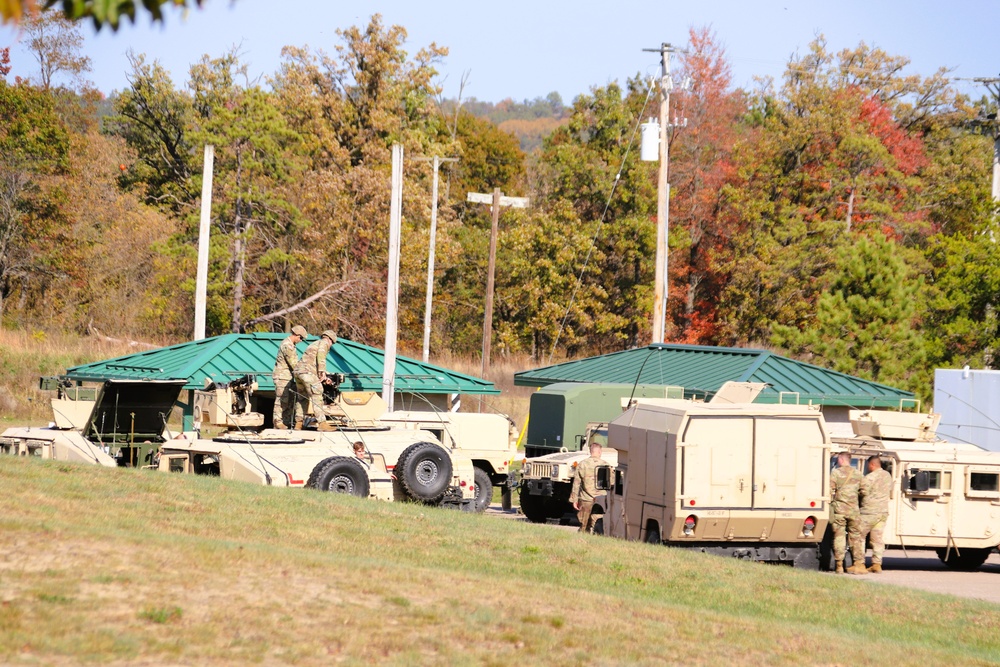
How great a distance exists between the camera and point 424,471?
20406 millimetres

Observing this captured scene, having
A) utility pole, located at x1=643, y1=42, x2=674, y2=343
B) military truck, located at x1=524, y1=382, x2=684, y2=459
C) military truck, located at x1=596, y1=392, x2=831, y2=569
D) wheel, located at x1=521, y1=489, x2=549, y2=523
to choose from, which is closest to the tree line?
utility pole, located at x1=643, y1=42, x2=674, y2=343

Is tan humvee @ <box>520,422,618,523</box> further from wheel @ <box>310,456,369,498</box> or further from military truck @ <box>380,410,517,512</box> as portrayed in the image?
wheel @ <box>310,456,369,498</box>

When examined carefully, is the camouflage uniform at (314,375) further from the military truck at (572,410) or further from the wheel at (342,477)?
the military truck at (572,410)

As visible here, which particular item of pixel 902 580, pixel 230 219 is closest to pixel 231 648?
pixel 902 580

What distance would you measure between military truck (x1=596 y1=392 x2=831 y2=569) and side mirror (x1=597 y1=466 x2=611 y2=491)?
1.25 meters

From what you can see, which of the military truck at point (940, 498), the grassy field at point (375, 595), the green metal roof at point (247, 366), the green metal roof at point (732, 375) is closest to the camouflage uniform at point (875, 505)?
the military truck at point (940, 498)

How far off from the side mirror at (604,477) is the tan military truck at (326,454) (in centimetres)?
282

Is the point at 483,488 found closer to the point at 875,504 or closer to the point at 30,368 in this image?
the point at 875,504

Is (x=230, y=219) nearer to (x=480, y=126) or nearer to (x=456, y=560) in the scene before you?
(x=480, y=126)

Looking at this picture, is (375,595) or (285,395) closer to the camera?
(375,595)

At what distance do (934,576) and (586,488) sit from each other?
525 centimetres

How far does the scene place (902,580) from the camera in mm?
18281

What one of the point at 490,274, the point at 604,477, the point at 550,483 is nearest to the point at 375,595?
the point at 604,477

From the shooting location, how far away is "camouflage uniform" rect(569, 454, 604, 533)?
19984mm
